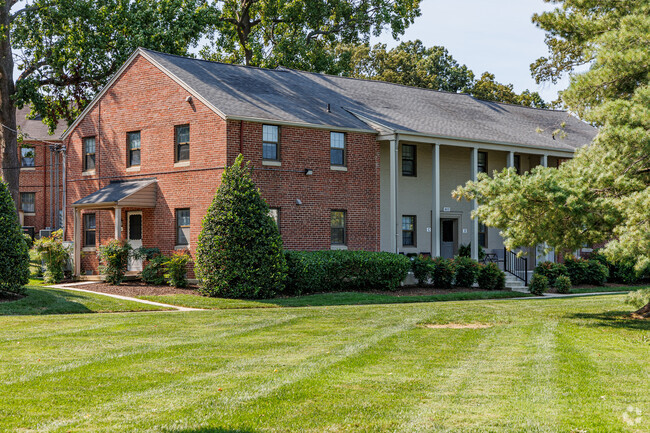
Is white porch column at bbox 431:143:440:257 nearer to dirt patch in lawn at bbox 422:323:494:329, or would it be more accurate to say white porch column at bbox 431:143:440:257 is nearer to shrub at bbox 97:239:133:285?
shrub at bbox 97:239:133:285

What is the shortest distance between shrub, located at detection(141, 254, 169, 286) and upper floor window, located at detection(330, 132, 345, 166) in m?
6.55

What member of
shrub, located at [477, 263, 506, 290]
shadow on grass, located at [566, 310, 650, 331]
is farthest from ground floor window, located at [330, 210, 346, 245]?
shadow on grass, located at [566, 310, 650, 331]

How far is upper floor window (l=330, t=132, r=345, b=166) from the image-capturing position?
2492cm

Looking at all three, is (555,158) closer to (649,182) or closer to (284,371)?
(649,182)

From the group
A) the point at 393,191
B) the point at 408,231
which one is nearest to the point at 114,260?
the point at 393,191

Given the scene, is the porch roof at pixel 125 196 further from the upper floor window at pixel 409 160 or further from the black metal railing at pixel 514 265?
the black metal railing at pixel 514 265

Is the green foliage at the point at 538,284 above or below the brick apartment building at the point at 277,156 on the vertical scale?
below

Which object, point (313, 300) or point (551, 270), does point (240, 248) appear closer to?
point (313, 300)

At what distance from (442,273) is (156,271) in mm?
9310

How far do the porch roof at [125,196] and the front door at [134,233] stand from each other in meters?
1.09

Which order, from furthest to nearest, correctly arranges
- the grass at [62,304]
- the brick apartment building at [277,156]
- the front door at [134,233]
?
the front door at [134,233] → the brick apartment building at [277,156] → the grass at [62,304]

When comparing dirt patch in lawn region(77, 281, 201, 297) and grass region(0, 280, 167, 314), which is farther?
dirt patch in lawn region(77, 281, 201, 297)

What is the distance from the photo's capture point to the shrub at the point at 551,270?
2594 centimetres

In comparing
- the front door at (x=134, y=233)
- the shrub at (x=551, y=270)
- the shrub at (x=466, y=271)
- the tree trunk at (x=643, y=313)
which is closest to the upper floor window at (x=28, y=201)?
the front door at (x=134, y=233)
